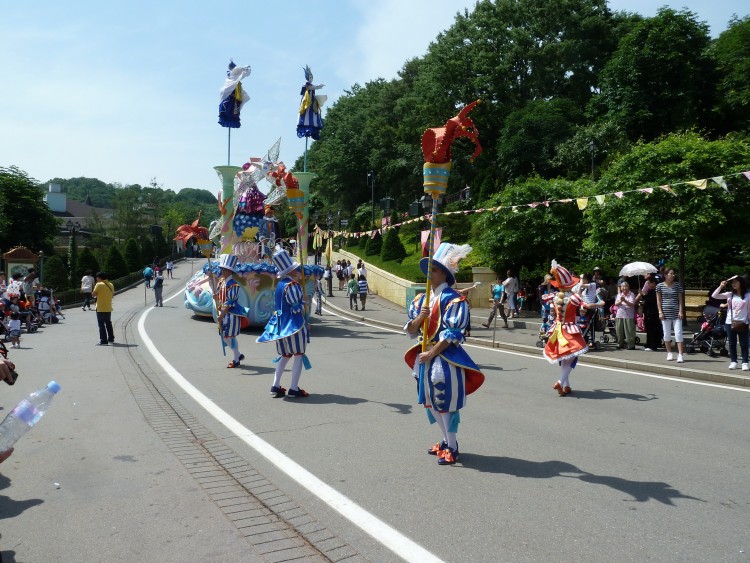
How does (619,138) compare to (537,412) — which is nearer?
(537,412)

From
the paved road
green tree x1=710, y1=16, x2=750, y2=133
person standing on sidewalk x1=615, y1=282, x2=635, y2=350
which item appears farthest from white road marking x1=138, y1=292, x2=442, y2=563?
green tree x1=710, y1=16, x2=750, y2=133

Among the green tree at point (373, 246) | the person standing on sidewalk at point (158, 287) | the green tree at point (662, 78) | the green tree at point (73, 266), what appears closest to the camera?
the person standing on sidewalk at point (158, 287)

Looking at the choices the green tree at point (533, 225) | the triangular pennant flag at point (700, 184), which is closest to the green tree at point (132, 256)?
the green tree at point (533, 225)

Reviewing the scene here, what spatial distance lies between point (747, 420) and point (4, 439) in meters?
7.97

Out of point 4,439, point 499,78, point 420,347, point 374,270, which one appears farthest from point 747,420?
point 499,78

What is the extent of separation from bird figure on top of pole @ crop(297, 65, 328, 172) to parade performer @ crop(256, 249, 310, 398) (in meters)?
9.52

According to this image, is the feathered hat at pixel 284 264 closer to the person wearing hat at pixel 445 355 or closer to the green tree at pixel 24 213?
the person wearing hat at pixel 445 355

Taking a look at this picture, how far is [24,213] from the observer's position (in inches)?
2089

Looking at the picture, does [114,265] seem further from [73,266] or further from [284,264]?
[284,264]

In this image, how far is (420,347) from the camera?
6125 millimetres

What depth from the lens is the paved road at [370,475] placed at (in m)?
4.21

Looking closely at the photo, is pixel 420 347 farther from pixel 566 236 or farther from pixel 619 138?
pixel 619 138

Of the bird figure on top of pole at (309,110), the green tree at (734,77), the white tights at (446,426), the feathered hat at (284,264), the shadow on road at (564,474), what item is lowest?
the shadow on road at (564,474)

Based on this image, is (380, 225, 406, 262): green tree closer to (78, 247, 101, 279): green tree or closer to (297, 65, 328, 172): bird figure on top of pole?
(297, 65, 328, 172): bird figure on top of pole
